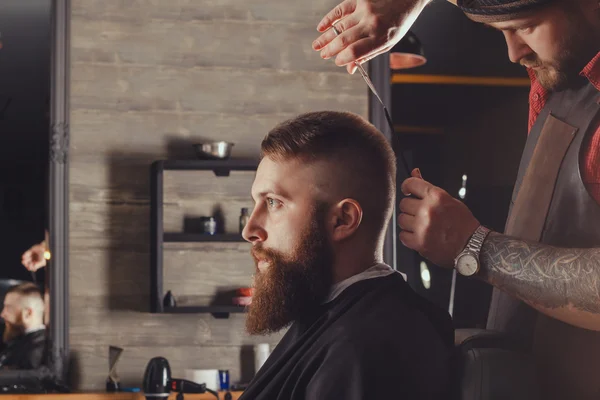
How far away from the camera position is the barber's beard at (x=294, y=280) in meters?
1.41

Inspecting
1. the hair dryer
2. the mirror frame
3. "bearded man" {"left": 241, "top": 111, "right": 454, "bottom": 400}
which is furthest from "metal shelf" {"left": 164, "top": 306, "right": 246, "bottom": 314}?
"bearded man" {"left": 241, "top": 111, "right": 454, "bottom": 400}

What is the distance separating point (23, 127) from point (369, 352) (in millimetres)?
3345

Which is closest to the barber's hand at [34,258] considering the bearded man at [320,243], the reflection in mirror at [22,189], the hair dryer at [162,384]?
the reflection in mirror at [22,189]

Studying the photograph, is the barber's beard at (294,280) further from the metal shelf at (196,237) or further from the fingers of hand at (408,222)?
the metal shelf at (196,237)

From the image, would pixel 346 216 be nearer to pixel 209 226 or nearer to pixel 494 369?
pixel 494 369

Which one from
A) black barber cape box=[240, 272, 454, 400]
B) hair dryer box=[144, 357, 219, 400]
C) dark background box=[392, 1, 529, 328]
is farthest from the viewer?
hair dryer box=[144, 357, 219, 400]

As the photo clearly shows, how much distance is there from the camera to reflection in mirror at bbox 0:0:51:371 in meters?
4.09

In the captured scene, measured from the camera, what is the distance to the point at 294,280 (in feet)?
4.64

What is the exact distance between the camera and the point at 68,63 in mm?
4328

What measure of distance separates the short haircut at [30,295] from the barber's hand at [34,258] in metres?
0.09

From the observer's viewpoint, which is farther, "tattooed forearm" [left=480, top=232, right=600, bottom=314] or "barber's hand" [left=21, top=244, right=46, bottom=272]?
"barber's hand" [left=21, top=244, right=46, bottom=272]

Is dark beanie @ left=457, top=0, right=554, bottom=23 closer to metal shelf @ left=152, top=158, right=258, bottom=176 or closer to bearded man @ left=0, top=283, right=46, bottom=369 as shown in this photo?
metal shelf @ left=152, top=158, right=258, bottom=176

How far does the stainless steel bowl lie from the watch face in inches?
126

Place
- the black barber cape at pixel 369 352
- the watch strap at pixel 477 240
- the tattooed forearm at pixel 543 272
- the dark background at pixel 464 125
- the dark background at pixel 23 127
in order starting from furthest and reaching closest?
the dark background at pixel 23 127
the dark background at pixel 464 125
the black barber cape at pixel 369 352
the watch strap at pixel 477 240
the tattooed forearm at pixel 543 272
